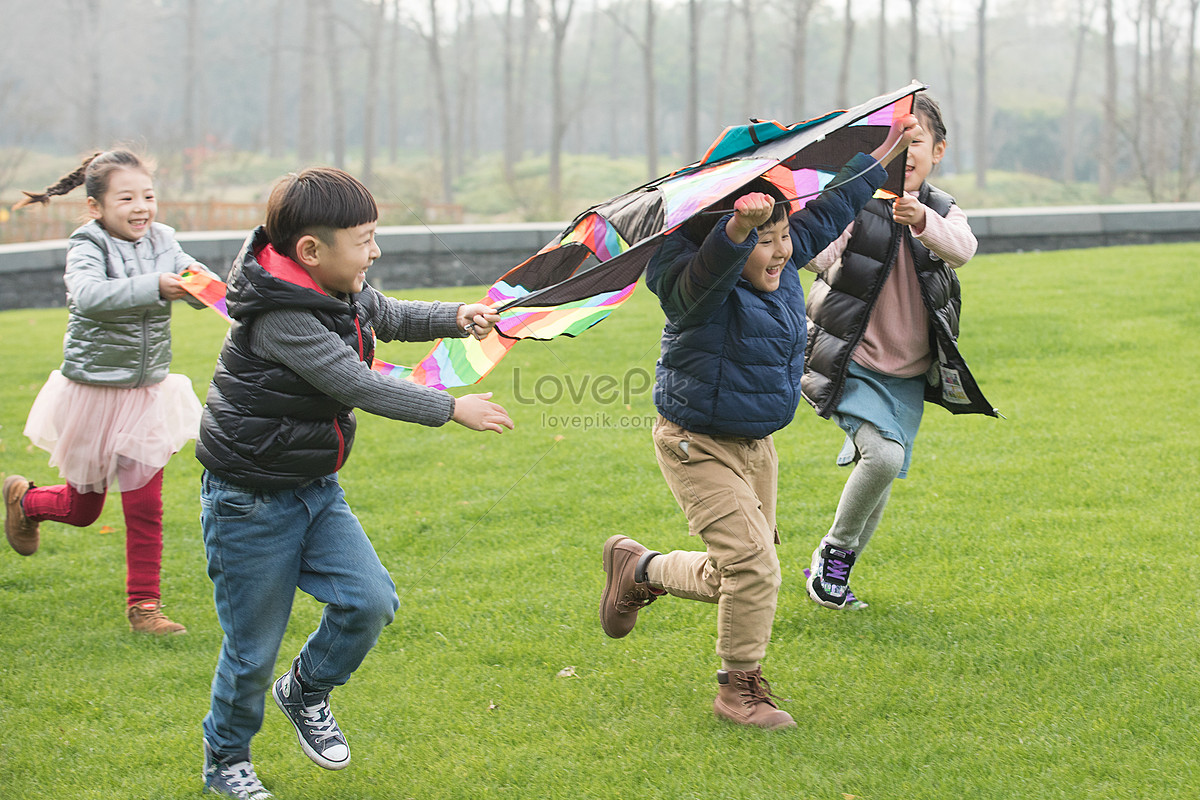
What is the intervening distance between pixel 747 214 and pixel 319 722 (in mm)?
2064

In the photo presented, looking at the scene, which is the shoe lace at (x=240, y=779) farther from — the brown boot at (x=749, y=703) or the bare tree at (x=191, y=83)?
the bare tree at (x=191, y=83)

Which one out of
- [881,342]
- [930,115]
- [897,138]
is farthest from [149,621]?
[930,115]

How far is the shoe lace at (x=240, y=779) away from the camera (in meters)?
3.15

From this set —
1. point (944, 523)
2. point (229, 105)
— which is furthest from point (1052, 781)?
point (229, 105)

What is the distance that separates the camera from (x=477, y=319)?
10.8 ft

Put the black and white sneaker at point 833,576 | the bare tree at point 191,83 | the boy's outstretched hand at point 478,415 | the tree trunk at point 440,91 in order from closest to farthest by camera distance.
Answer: the boy's outstretched hand at point 478,415 → the black and white sneaker at point 833,576 → the tree trunk at point 440,91 → the bare tree at point 191,83

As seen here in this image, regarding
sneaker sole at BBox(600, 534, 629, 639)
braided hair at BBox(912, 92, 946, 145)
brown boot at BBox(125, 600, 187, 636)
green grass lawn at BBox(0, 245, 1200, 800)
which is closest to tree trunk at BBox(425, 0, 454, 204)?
green grass lawn at BBox(0, 245, 1200, 800)

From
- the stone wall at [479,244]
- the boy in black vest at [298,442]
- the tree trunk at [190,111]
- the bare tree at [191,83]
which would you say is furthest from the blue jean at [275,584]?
the bare tree at [191,83]

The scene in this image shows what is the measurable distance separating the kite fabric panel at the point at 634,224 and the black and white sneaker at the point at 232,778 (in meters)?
1.34

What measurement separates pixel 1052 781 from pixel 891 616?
4.19ft

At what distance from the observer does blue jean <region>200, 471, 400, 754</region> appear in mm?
3008

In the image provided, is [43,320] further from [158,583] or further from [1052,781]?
[1052,781]

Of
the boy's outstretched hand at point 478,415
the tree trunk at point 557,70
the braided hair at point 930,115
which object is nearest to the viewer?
the boy's outstretched hand at point 478,415

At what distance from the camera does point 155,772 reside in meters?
3.38
